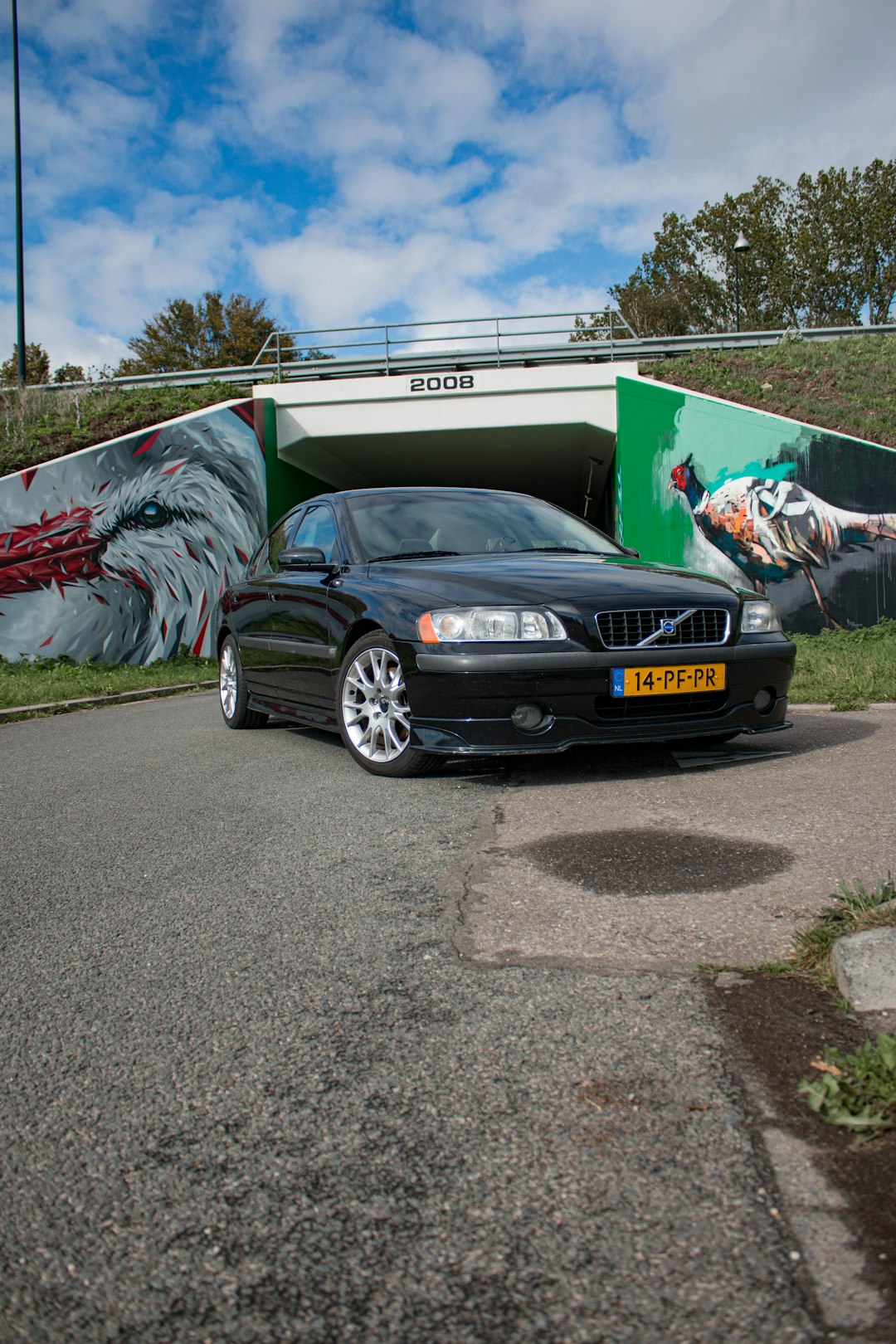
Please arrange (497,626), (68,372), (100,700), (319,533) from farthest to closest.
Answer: (68,372), (100,700), (319,533), (497,626)

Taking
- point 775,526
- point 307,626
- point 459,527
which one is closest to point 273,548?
point 307,626

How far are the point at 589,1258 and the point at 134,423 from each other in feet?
62.6

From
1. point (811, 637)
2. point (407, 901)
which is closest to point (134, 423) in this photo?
point (811, 637)

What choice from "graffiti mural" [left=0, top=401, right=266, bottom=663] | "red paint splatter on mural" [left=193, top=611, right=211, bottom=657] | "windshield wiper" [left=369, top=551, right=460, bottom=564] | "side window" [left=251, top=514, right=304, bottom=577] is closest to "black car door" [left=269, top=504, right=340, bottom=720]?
"side window" [left=251, top=514, right=304, bottom=577]

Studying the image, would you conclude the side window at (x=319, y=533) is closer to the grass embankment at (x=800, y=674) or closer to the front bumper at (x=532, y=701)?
the front bumper at (x=532, y=701)

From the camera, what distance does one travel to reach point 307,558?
6.18 meters

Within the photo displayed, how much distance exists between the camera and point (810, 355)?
21250 millimetres

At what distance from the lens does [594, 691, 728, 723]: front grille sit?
16.4ft

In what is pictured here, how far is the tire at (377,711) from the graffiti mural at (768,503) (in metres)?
12.9

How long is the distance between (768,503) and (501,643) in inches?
554

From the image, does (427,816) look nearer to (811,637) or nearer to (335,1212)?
(335,1212)

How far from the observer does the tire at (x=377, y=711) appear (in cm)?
526

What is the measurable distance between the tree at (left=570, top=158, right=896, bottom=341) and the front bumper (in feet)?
133

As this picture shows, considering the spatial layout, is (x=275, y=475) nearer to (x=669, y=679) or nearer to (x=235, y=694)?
(x=235, y=694)
